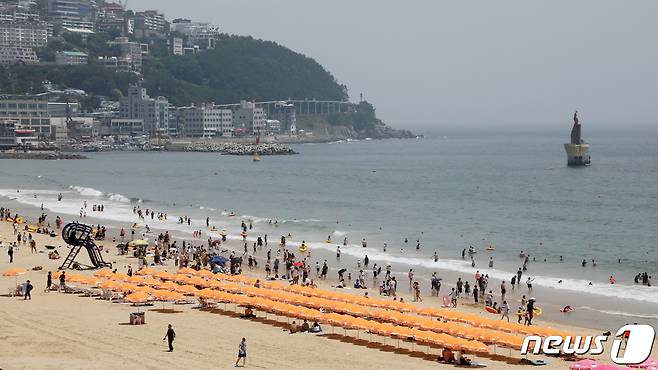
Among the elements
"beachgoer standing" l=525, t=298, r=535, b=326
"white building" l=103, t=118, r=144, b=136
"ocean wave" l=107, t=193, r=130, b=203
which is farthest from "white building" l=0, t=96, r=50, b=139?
"beachgoer standing" l=525, t=298, r=535, b=326

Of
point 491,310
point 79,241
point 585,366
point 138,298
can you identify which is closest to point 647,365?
point 585,366

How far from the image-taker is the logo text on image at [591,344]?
74.8ft

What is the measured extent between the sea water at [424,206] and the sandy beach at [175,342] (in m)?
11.0

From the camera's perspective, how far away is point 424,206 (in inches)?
2940

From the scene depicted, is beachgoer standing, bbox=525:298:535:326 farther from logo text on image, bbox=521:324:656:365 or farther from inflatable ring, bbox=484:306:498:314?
logo text on image, bbox=521:324:656:365

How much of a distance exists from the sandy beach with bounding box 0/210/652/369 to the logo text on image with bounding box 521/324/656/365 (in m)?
0.38

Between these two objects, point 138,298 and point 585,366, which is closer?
point 585,366

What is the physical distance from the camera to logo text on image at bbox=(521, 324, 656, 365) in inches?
898

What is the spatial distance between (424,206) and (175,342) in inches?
2001

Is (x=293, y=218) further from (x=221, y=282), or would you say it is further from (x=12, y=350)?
(x=12, y=350)

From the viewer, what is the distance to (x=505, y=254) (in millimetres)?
47719

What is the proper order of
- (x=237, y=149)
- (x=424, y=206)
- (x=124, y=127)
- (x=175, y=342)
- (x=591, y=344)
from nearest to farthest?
(x=175, y=342) → (x=591, y=344) → (x=424, y=206) → (x=237, y=149) → (x=124, y=127)

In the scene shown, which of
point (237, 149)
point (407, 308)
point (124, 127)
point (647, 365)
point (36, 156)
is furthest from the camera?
point (124, 127)

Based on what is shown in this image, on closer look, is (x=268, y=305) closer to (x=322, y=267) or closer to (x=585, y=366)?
(x=585, y=366)
